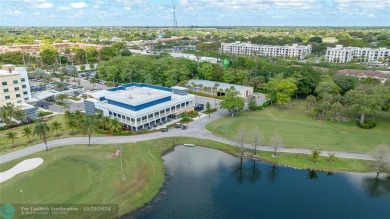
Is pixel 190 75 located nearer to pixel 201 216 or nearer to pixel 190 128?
pixel 190 128

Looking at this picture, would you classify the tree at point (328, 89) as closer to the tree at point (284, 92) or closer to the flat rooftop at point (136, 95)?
the tree at point (284, 92)

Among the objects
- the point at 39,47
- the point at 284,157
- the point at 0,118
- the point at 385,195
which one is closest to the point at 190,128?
the point at 284,157

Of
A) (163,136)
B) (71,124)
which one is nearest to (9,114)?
(71,124)

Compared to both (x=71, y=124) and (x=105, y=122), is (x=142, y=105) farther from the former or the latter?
(x=71, y=124)

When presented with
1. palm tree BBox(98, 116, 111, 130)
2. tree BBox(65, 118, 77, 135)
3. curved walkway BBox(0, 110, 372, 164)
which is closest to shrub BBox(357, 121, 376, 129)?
curved walkway BBox(0, 110, 372, 164)

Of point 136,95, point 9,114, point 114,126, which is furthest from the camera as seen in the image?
point 136,95

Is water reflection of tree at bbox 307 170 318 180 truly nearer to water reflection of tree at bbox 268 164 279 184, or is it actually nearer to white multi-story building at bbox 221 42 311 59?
water reflection of tree at bbox 268 164 279 184
